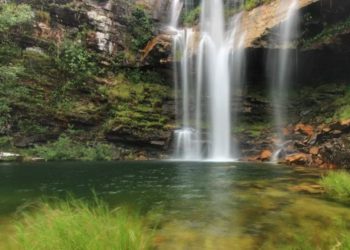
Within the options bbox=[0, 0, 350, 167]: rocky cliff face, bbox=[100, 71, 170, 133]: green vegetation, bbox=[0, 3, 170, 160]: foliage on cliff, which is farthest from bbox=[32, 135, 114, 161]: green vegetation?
bbox=[100, 71, 170, 133]: green vegetation

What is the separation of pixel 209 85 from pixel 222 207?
22.1 meters

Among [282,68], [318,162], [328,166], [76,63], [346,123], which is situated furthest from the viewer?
[76,63]

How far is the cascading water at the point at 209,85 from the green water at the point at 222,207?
14.5 meters

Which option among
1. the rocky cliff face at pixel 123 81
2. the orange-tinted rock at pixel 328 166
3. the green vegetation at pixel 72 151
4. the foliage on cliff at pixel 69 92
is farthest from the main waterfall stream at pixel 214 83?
the orange-tinted rock at pixel 328 166

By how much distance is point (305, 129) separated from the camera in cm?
2398

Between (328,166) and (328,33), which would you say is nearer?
(328,166)

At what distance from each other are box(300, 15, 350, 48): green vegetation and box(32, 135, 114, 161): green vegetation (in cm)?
1653

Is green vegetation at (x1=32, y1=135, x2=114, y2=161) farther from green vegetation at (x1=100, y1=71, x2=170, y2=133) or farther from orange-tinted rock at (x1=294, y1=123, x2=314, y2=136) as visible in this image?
orange-tinted rock at (x1=294, y1=123, x2=314, y2=136)

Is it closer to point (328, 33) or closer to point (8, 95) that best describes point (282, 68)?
point (328, 33)

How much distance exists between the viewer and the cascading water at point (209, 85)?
28.1 m

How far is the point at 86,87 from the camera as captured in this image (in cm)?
2972

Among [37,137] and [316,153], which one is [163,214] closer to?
[316,153]

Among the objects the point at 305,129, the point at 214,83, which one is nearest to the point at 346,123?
the point at 305,129

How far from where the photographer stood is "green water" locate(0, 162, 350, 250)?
5648 mm
